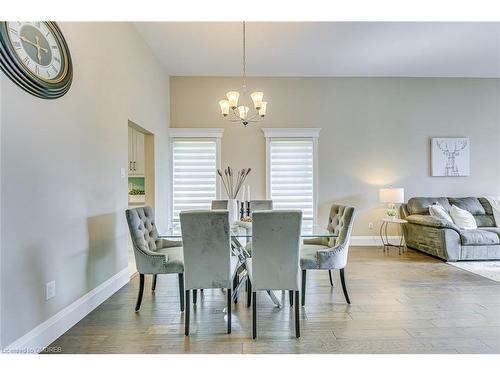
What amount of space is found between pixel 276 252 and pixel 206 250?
1.78 feet

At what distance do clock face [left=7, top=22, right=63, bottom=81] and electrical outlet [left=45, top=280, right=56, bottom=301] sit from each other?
4.93ft

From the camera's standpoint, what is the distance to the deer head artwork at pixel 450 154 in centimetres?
555

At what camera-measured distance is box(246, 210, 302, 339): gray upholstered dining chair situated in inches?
86.8

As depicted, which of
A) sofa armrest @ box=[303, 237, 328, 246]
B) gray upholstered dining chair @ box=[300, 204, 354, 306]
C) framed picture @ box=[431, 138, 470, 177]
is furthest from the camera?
framed picture @ box=[431, 138, 470, 177]

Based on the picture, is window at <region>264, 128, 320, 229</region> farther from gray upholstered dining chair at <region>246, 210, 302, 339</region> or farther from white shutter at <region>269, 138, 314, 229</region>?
gray upholstered dining chair at <region>246, 210, 302, 339</region>

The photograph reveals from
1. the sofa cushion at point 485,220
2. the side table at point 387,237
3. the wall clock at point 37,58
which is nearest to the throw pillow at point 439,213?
the side table at point 387,237

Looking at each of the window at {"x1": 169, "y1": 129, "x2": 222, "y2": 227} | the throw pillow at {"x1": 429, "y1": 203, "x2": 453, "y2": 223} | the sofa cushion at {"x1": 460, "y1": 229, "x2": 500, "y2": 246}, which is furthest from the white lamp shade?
the window at {"x1": 169, "y1": 129, "x2": 222, "y2": 227}

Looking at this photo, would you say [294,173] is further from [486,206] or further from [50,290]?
[50,290]

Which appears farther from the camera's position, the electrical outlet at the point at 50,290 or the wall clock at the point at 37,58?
the electrical outlet at the point at 50,290

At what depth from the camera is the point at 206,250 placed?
2277 mm

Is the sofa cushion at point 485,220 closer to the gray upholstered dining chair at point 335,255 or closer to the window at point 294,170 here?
the window at point 294,170

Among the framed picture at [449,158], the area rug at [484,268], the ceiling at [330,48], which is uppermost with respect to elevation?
the ceiling at [330,48]

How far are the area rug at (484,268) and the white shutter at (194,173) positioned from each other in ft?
13.2
